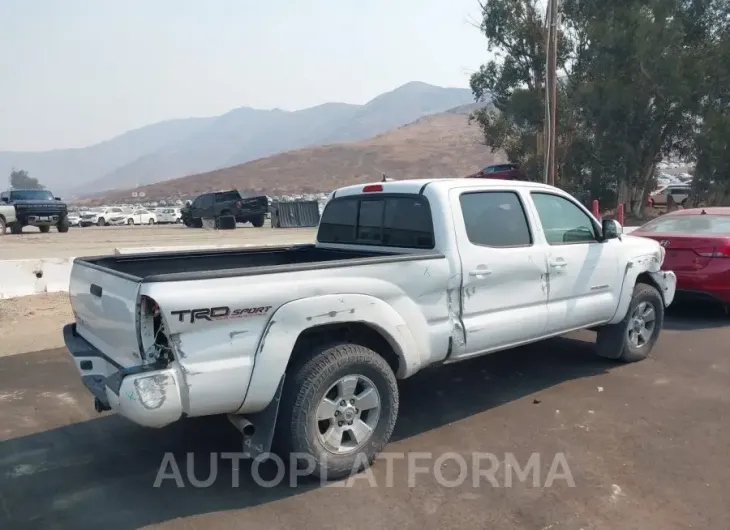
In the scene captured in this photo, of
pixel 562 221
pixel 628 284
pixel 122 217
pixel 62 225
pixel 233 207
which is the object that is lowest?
pixel 122 217

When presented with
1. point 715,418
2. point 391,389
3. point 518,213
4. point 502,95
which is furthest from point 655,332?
point 502,95

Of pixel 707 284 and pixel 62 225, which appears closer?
pixel 707 284

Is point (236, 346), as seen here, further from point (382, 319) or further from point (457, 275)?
point (457, 275)

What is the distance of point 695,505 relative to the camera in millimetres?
3658

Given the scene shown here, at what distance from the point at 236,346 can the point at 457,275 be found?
1710 mm

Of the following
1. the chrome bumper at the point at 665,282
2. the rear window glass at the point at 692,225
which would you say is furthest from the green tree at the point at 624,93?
the chrome bumper at the point at 665,282

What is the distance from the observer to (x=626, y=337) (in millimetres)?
6191

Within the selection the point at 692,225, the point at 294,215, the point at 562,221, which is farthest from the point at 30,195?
the point at 562,221

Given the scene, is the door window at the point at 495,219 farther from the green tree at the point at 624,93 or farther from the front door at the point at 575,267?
the green tree at the point at 624,93

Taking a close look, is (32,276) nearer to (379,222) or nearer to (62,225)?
(379,222)

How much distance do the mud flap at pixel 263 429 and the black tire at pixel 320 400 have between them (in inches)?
3.3

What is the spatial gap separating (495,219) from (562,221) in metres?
0.94

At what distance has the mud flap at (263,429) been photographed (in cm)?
371

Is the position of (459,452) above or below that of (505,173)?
below
